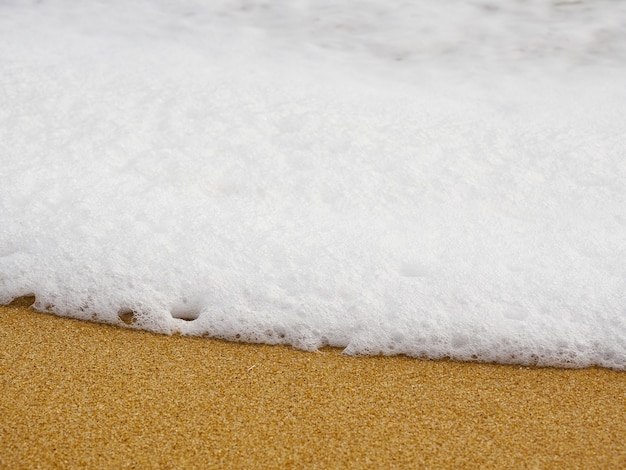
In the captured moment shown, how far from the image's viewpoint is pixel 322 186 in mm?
2094

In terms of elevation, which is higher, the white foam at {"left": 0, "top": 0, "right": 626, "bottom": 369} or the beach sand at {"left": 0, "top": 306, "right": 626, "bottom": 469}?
the white foam at {"left": 0, "top": 0, "right": 626, "bottom": 369}

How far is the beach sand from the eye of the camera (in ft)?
4.50

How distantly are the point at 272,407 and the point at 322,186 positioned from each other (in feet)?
2.67

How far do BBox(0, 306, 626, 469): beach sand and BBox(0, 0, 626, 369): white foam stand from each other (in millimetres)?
68

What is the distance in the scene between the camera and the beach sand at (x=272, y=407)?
Result: 137cm

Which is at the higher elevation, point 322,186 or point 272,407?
point 322,186

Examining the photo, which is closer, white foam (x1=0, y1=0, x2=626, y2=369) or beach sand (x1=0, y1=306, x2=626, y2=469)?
beach sand (x1=0, y1=306, x2=626, y2=469)

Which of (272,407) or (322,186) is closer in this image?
(272,407)

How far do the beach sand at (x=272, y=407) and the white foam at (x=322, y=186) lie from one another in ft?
0.22

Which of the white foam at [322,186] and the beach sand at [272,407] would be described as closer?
the beach sand at [272,407]

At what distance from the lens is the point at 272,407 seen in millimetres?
1486

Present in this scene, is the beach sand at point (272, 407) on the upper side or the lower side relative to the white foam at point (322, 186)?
lower

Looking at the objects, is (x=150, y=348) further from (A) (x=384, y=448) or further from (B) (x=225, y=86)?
(B) (x=225, y=86)

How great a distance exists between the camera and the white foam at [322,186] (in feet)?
5.61
